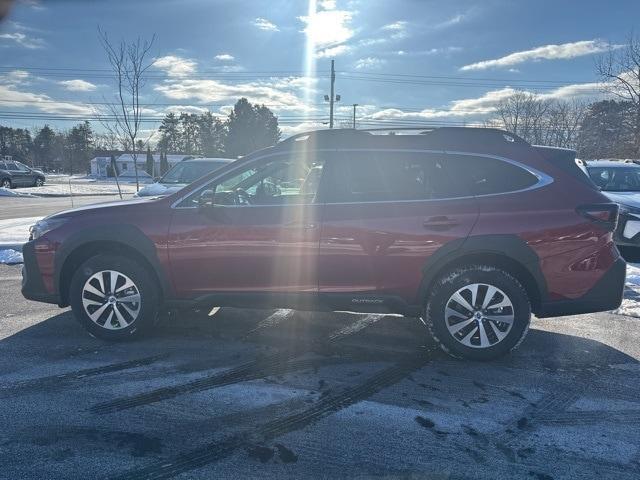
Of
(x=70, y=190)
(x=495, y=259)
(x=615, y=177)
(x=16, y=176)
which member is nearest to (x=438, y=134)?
(x=495, y=259)

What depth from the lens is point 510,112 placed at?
4950 centimetres

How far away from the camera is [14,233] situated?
1075 centimetres

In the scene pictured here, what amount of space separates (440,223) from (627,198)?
252 inches

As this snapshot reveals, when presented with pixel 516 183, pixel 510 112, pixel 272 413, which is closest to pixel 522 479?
pixel 272 413

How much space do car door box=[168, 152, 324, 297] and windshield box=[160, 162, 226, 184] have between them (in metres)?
6.86

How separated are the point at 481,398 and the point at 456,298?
2.94 feet

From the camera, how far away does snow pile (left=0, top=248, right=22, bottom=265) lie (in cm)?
809

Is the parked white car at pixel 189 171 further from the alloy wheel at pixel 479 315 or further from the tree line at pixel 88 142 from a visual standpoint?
the tree line at pixel 88 142

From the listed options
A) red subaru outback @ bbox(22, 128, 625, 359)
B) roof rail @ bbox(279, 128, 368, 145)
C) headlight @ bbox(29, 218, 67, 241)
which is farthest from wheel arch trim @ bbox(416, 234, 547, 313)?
headlight @ bbox(29, 218, 67, 241)

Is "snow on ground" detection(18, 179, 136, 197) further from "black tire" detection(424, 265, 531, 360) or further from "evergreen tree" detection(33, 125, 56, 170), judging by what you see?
"evergreen tree" detection(33, 125, 56, 170)

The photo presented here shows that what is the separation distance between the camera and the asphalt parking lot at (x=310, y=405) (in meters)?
2.69

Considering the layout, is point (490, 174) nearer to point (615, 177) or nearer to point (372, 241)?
point (372, 241)

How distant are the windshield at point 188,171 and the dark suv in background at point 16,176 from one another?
2736cm

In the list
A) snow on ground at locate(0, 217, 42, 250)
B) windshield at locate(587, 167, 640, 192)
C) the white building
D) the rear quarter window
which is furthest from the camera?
the white building
